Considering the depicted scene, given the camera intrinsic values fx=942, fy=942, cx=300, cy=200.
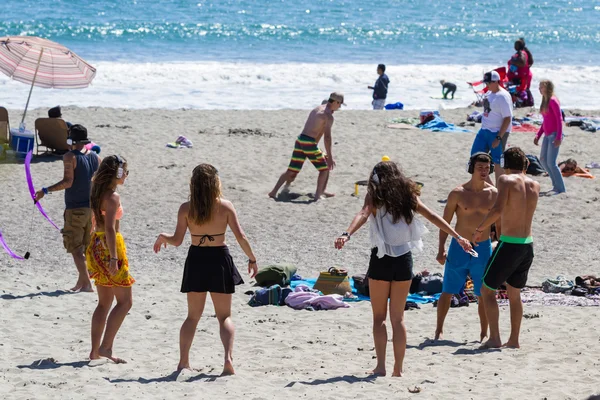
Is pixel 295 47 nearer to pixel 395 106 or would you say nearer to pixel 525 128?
pixel 395 106

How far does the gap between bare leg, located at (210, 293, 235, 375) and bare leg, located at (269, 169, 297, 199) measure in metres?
5.90

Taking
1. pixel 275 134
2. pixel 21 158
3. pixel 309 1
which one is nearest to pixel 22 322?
pixel 21 158

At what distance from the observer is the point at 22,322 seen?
7355 mm

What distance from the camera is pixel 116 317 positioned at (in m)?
6.27

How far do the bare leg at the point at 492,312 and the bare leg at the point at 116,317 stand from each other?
8.14ft

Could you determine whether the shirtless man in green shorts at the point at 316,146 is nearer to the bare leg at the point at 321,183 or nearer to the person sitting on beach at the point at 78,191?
the bare leg at the point at 321,183

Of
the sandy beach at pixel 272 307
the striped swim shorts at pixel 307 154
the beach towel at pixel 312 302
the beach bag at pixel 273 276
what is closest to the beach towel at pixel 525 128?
the sandy beach at pixel 272 307

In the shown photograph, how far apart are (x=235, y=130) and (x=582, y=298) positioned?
8585 mm

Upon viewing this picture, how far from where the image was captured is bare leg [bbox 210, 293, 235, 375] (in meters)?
5.93

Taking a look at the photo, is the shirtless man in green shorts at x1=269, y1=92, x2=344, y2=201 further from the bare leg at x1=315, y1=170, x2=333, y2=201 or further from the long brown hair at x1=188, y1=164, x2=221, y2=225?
the long brown hair at x1=188, y1=164, x2=221, y2=225

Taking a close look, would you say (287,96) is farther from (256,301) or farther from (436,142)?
(256,301)

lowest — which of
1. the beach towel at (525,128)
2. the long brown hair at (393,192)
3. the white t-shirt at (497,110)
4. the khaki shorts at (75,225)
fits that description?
the khaki shorts at (75,225)

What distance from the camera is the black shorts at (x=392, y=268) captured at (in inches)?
229

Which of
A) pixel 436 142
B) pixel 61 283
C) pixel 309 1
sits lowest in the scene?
pixel 61 283
